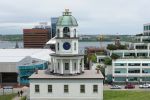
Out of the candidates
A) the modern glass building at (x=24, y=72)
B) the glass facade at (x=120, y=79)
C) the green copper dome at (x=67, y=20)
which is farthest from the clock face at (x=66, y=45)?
the glass facade at (x=120, y=79)

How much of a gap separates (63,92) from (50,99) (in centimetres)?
161

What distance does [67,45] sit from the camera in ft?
134

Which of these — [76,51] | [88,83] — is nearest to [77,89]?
[88,83]

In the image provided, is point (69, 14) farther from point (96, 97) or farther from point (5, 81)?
point (5, 81)

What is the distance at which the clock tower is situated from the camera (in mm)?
40656

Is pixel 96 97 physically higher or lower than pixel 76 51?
lower

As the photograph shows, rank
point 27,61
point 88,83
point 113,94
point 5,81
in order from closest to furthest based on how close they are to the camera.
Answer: point 88,83 < point 113,94 < point 5,81 < point 27,61

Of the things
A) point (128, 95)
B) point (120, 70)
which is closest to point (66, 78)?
point (128, 95)

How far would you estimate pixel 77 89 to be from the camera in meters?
40.1

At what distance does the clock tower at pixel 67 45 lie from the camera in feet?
133

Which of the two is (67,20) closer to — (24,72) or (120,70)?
(24,72)

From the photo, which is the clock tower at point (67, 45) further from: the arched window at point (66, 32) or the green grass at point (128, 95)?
the green grass at point (128, 95)

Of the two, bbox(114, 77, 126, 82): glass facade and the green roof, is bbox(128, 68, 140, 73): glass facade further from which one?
the green roof

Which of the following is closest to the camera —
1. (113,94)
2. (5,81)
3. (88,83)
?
(88,83)
